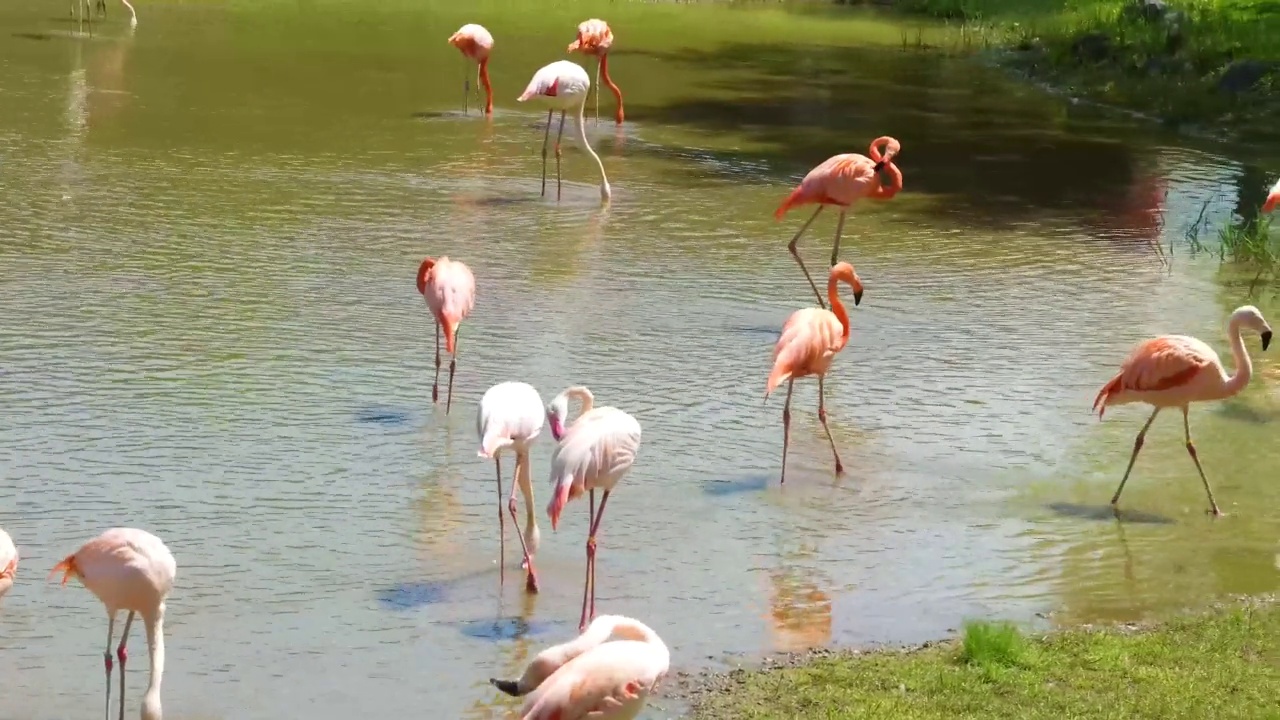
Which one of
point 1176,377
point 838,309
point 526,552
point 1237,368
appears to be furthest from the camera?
point 838,309

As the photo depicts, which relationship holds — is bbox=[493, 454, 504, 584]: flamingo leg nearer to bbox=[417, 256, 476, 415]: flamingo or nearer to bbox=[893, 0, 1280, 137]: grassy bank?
bbox=[417, 256, 476, 415]: flamingo

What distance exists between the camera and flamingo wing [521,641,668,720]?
14.0ft

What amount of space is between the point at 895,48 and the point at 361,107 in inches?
342

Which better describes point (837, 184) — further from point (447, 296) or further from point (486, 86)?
point (486, 86)

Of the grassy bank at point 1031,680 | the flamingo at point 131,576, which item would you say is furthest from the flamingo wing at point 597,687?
the flamingo at point 131,576

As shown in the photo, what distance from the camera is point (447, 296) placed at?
785cm

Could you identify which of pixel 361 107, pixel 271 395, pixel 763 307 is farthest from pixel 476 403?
pixel 361 107

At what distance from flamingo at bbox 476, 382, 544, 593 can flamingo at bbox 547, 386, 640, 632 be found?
0.19 meters

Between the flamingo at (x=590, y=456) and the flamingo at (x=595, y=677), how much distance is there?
1126 mm

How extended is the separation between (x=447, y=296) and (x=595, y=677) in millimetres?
3754

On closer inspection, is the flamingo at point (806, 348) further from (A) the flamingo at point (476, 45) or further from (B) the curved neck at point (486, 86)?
(A) the flamingo at point (476, 45)

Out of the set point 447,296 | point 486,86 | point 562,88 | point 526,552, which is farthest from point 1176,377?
point 486,86

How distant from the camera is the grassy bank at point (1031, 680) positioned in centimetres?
504

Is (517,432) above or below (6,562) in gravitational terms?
above
